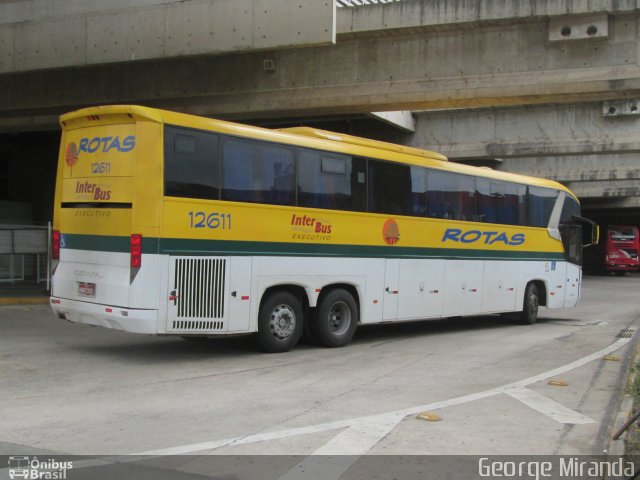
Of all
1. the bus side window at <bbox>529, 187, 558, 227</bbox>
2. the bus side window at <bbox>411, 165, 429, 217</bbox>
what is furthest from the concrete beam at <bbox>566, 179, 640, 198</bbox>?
the bus side window at <bbox>411, 165, 429, 217</bbox>

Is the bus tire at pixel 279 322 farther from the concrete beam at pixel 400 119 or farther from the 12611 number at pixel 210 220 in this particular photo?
the concrete beam at pixel 400 119

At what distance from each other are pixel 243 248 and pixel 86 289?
2.41m

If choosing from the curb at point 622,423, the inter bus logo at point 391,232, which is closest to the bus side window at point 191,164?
the inter bus logo at point 391,232

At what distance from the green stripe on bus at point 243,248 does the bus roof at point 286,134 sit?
66.6 inches

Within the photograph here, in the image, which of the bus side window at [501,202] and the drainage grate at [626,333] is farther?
the bus side window at [501,202]

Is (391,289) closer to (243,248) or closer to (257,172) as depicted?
(243,248)

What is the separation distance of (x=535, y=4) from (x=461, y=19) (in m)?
1.41

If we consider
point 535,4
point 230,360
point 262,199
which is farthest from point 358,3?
point 230,360

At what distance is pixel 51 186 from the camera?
30.6 m

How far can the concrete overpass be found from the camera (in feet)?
39.1

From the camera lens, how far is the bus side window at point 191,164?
8797 millimetres

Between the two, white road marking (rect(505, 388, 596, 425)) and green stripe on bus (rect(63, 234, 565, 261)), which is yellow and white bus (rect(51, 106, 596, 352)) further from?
white road marking (rect(505, 388, 596, 425))

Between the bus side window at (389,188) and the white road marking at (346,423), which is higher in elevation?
the bus side window at (389,188)

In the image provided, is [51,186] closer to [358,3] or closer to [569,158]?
[358,3]
